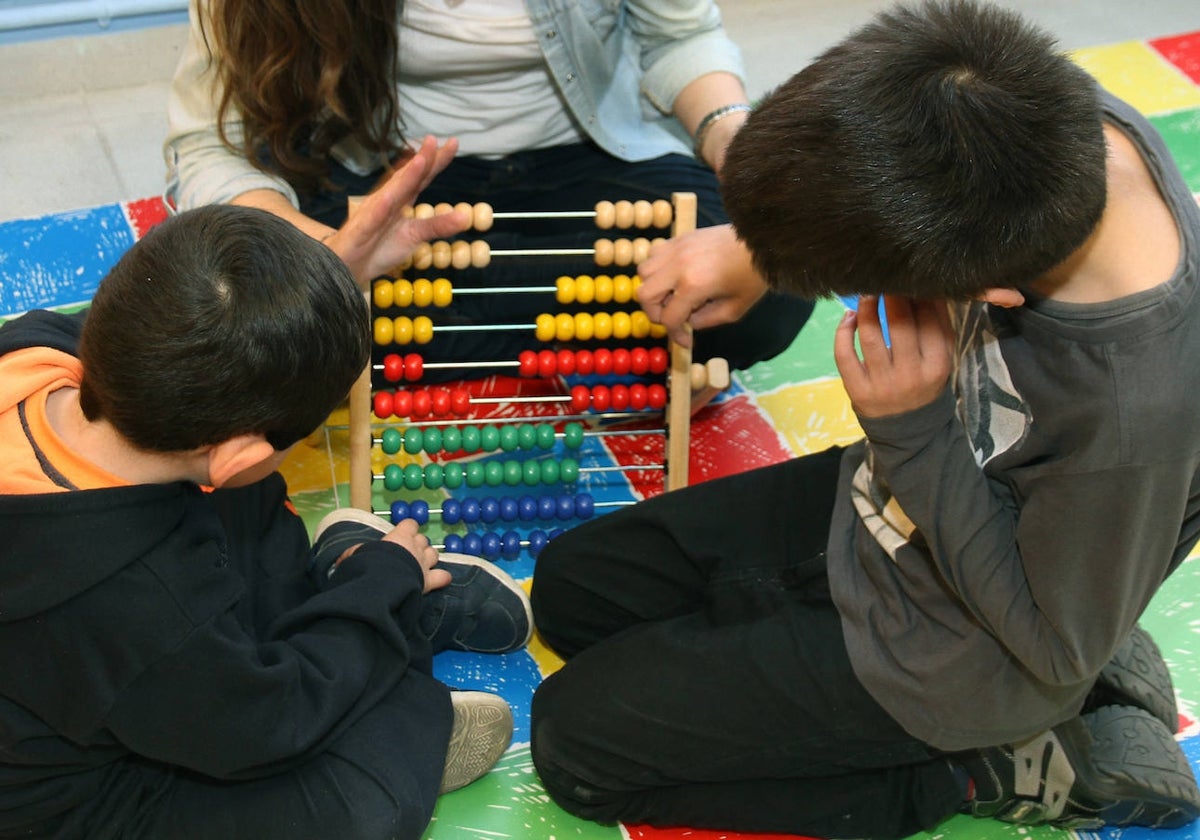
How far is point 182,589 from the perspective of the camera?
40.8 inches

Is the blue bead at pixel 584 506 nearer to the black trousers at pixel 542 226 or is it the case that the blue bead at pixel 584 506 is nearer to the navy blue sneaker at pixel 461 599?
the navy blue sneaker at pixel 461 599

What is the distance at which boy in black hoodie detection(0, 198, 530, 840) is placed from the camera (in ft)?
3.24

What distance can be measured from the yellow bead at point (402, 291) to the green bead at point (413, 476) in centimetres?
21

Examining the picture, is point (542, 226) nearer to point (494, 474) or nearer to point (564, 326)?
point (564, 326)

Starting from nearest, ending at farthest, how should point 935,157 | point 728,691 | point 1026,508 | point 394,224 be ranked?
point 935,157
point 1026,508
point 728,691
point 394,224

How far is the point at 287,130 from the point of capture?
61.0 inches

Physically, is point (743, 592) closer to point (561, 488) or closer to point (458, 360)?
point (561, 488)

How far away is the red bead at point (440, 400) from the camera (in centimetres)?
162

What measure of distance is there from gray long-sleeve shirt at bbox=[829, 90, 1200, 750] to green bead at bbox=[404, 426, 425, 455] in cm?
59

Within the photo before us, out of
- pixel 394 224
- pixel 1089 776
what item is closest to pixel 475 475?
pixel 394 224

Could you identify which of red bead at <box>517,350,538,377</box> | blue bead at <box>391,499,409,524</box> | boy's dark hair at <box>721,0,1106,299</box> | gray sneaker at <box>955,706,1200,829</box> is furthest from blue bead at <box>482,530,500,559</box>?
boy's dark hair at <box>721,0,1106,299</box>

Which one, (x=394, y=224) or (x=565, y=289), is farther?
(x=565, y=289)

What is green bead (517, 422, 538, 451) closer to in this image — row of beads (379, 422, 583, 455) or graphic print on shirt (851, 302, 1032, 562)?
row of beads (379, 422, 583, 455)

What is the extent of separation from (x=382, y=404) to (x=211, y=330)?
615 mm
